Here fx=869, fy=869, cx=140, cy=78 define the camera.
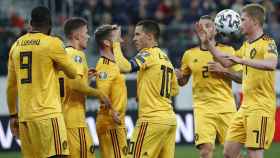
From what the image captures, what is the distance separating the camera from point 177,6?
2406 centimetres

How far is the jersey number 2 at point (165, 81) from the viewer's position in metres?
11.6

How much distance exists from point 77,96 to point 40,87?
1514mm

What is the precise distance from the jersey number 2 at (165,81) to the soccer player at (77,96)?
2.76 feet

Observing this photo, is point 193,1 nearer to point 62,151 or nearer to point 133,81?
point 133,81

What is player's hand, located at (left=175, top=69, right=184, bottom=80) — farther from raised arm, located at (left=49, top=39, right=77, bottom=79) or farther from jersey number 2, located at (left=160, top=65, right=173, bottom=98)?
raised arm, located at (left=49, top=39, right=77, bottom=79)

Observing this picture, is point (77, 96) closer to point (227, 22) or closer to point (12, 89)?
point (12, 89)

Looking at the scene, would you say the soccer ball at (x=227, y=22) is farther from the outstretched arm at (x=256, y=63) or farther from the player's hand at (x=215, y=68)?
the outstretched arm at (x=256, y=63)

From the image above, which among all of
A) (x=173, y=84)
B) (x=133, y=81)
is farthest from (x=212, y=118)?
(x=133, y=81)

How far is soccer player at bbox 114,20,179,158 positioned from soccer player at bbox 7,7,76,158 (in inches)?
48.2

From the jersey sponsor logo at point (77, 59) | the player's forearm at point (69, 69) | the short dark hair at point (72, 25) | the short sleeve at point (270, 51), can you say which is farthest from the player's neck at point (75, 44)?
the short sleeve at point (270, 51)

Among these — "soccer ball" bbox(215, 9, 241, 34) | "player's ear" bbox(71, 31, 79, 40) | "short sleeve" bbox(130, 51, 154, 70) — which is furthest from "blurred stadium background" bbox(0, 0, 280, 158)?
"short sleeve" bbox(130, 51, 154, 70)

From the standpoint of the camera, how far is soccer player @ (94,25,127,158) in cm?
1228

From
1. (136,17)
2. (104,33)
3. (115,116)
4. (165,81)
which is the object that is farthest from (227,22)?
(136,17)

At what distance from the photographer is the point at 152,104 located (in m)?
11.6
